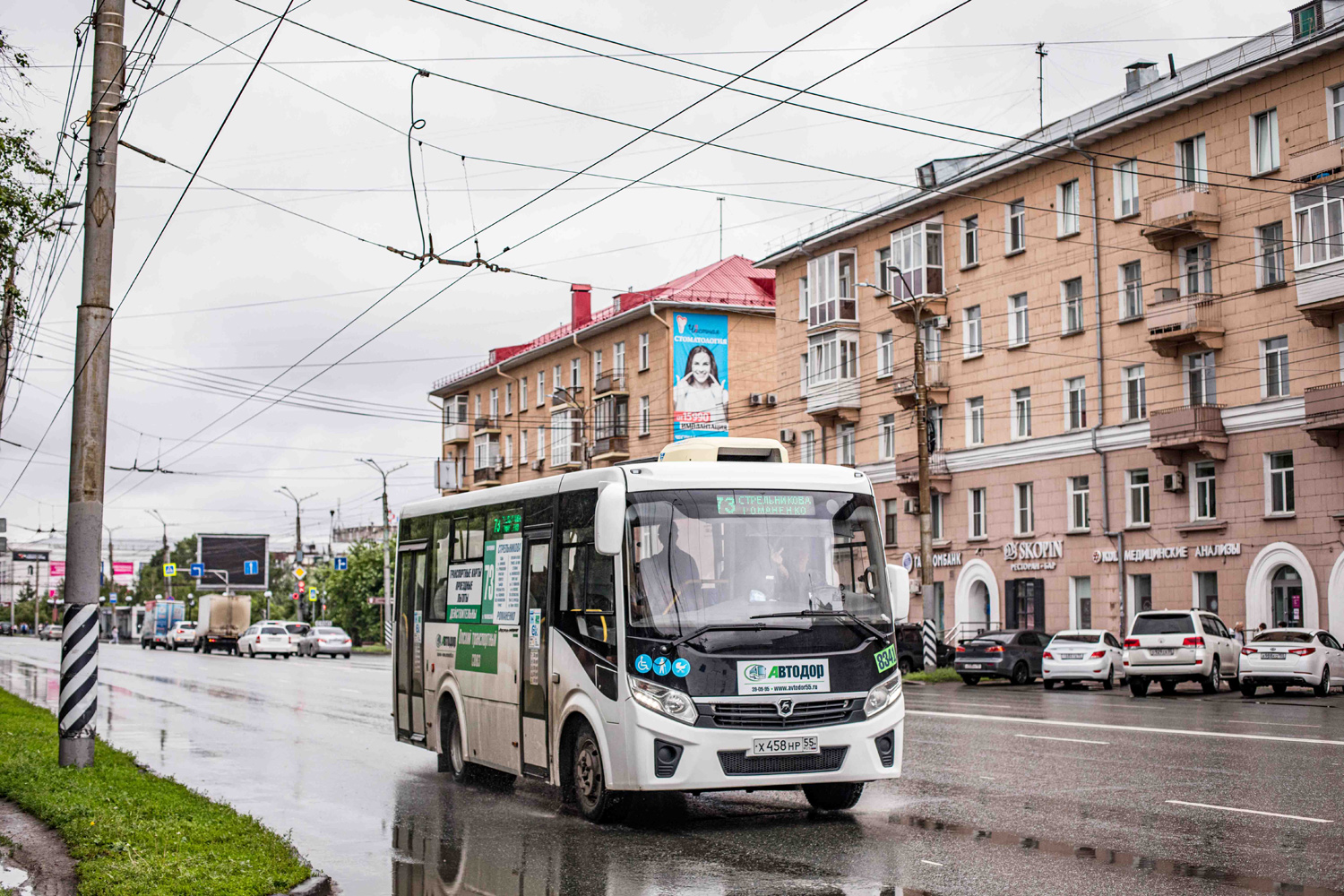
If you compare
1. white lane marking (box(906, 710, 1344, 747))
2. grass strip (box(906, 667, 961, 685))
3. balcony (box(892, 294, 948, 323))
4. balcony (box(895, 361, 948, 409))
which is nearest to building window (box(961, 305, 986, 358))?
balcony (box(892, 294, 948, 323))

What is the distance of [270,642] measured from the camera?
58656mm

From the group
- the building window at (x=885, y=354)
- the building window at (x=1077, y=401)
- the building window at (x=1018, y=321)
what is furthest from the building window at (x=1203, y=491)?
the building window at (x=885, y=354)

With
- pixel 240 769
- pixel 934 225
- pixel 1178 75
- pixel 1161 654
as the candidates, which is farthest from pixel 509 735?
pixel 934 225

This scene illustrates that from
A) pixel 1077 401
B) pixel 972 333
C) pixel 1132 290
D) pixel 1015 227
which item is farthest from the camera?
pixel 972 333

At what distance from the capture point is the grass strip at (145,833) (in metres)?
8.27

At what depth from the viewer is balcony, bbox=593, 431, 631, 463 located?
65.1 metres

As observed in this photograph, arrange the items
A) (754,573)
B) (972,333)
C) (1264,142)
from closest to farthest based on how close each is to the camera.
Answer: (754,573) < (1264,142) < (972,333)

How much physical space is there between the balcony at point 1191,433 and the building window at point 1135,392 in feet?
5.44

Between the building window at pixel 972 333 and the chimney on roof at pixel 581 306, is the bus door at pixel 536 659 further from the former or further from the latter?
the chimney on roof at pixel 581 306

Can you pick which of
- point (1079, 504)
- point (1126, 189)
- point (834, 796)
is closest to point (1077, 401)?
point (1079, 504)

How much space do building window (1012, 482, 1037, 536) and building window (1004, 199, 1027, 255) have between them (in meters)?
6.96

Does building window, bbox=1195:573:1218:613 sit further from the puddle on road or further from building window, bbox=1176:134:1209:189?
the puddle on road

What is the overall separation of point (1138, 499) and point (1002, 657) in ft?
20.8

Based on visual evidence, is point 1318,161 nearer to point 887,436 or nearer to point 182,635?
point 887,436
